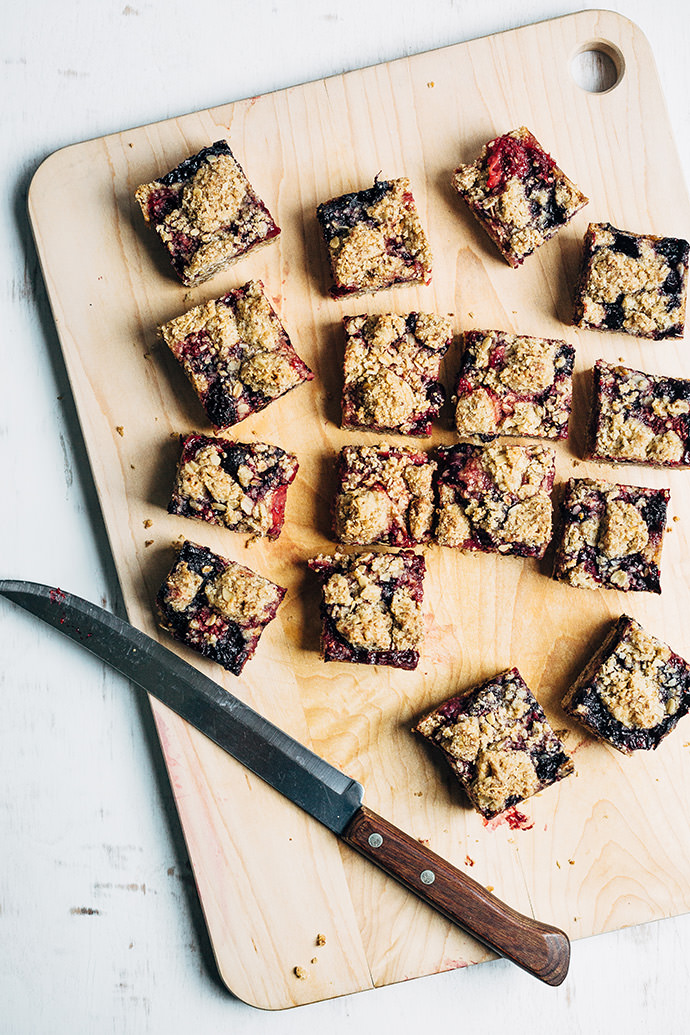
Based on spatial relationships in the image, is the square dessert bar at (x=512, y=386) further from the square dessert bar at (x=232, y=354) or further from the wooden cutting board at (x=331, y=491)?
the square dessert bar at (x=232, y=354)

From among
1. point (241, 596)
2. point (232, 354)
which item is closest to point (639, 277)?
point (232, 354)

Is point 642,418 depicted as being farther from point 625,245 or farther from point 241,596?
point 241,596

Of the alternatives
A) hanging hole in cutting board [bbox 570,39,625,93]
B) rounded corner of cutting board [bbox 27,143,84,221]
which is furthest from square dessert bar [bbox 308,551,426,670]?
hanging hole in cutting board [bbox 570,39,625,93]

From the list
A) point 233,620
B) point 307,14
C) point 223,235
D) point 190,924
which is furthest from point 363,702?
point 307,14

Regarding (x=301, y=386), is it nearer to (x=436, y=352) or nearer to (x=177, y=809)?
(x=436, y=352)

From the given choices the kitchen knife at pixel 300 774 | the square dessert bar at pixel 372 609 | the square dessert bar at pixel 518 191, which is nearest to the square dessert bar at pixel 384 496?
the square dessert bar at pixel 372 609

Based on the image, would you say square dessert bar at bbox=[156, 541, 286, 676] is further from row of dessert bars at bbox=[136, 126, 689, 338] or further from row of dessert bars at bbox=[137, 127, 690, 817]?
row of dessert bars at bbox=[136, 126, 689, 338]

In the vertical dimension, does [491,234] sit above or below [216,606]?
above
